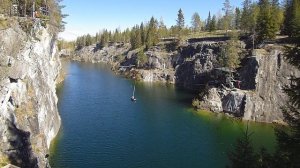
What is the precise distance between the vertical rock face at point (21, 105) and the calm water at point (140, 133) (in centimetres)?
484

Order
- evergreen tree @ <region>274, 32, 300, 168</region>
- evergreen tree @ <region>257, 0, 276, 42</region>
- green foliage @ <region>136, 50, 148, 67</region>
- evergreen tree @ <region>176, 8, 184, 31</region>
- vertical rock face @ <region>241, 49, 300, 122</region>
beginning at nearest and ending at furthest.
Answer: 1. evergreen tree @ <region>274, 32, 300, 168</region>
2. vertical rock face @ <region>241, 49, 300, 122</region>
3. evergreen tree @ <region>257, 0, 276, 42</region>
4. green foliage @ <region>136, 50, 148, 67</region>
5. evergreen tree @ <region>176, 8, 184, 31</region>

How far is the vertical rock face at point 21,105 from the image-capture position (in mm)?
43031

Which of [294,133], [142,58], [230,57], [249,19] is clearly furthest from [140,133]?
[142,58]

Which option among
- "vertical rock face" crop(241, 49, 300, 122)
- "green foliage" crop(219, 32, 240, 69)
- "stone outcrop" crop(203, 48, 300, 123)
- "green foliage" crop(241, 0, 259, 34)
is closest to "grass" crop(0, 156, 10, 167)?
"stone outcrop" crop(203, 48, 300, 123)

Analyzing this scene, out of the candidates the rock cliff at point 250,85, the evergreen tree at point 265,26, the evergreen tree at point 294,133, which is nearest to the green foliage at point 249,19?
the evergreen tree at point 265,26

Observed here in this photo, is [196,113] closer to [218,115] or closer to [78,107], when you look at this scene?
[218,115]

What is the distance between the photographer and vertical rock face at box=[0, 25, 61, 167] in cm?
4303

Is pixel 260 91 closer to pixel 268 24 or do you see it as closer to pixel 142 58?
pixel 268 24

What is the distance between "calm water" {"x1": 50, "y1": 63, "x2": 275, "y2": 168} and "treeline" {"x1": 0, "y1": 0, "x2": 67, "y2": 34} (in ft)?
76.2

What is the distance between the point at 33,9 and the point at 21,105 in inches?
1021

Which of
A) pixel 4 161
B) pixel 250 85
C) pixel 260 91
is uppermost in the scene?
pixel 250 85

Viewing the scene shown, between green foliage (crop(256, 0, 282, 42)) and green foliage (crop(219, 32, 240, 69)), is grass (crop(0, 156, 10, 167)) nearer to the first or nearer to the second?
green foliage (crop(219, 32, 240, 69))

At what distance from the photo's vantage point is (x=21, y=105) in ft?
164

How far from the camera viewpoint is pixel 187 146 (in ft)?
213
